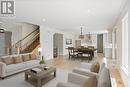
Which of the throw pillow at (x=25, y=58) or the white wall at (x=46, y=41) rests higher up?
the white wall at (x=46, y=41)

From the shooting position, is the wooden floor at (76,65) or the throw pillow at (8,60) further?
the throw pillow at (8,60)

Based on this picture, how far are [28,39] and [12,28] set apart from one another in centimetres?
150

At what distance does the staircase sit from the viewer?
936 centimetres

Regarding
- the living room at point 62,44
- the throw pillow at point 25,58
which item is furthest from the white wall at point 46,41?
the throw pillow at point 25,58

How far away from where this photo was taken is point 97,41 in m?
15.3

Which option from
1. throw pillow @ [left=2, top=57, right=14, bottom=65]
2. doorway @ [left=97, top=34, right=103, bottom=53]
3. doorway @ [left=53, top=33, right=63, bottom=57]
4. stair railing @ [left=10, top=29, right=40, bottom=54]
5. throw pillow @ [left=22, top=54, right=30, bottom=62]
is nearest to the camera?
throw pillow @ [left=2, top=57, right=14, bottom=65]

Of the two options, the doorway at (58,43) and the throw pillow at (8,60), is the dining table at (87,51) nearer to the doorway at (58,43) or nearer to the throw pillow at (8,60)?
the doorway at (58,43)

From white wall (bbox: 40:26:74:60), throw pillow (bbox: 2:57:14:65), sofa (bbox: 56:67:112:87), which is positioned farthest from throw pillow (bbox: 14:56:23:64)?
sofa (bbox: 56:67:112:87)

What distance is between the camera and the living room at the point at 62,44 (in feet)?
11.7

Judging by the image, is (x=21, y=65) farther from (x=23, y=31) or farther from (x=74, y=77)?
Result: (x=23, y=31)

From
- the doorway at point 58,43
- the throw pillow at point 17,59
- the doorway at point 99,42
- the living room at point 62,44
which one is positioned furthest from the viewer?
the doorway at point 99,42

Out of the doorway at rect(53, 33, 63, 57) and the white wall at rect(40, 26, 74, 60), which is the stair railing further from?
the doorway at rect(53, 33, 63, 57)

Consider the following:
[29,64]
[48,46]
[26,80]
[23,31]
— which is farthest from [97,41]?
[26,80]

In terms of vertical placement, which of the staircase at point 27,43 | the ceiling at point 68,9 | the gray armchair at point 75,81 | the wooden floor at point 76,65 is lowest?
the wooden floor at point 76,65
